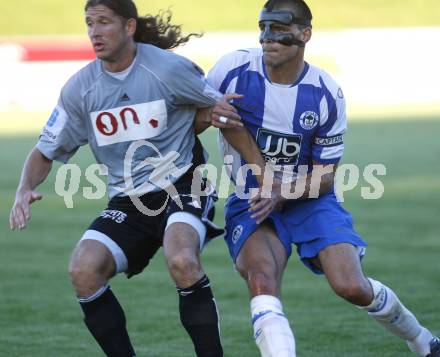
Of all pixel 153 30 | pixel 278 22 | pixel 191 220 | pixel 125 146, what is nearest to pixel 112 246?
pixel 191 220

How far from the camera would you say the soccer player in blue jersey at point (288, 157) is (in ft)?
18.9

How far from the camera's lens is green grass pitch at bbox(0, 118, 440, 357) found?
6.67 metres

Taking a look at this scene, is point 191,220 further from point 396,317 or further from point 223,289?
point 223,289

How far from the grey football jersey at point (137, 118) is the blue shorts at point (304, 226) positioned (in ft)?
1.51

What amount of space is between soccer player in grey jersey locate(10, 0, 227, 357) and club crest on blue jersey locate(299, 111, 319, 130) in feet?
1.73

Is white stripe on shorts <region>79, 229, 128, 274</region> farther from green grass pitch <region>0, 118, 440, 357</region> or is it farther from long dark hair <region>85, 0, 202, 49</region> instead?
long dark hair <region>85, 0, 202, 49</region>

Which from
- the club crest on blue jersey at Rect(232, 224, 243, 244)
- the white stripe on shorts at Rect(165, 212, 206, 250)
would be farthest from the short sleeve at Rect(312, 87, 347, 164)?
the white stripe on shorts at Rect(165, 212, 206, 250)

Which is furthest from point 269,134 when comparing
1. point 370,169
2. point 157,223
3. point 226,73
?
point 370,169

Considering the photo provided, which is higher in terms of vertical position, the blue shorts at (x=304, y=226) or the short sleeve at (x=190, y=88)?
the short sleeve at (x=190, y=88)

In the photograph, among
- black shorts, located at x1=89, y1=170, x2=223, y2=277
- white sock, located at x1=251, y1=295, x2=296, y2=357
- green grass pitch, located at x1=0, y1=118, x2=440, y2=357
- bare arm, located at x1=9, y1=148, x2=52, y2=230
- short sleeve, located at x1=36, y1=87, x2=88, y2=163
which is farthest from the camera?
green grass pitch, located at x1=0, y1=118, x2=440, y2=357

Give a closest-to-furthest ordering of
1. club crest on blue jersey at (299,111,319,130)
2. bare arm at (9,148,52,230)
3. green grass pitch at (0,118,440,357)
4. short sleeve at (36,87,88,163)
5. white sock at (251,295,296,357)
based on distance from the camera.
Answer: white sock at (251,295,296,357)
bare arm at (9,148,52,230)
short sleeve at (36,87,88,163)
club crest on blue jersey at (299,111,319,130)
green grass pitch at (0,118,440,357)

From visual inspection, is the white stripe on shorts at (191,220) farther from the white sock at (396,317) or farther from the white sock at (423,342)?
the white sock at (423,342)

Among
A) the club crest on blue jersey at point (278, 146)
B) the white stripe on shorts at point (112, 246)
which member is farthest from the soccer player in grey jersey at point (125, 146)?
the club crest on blue jersey at point (278, 146)

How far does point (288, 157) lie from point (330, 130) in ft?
0.95
